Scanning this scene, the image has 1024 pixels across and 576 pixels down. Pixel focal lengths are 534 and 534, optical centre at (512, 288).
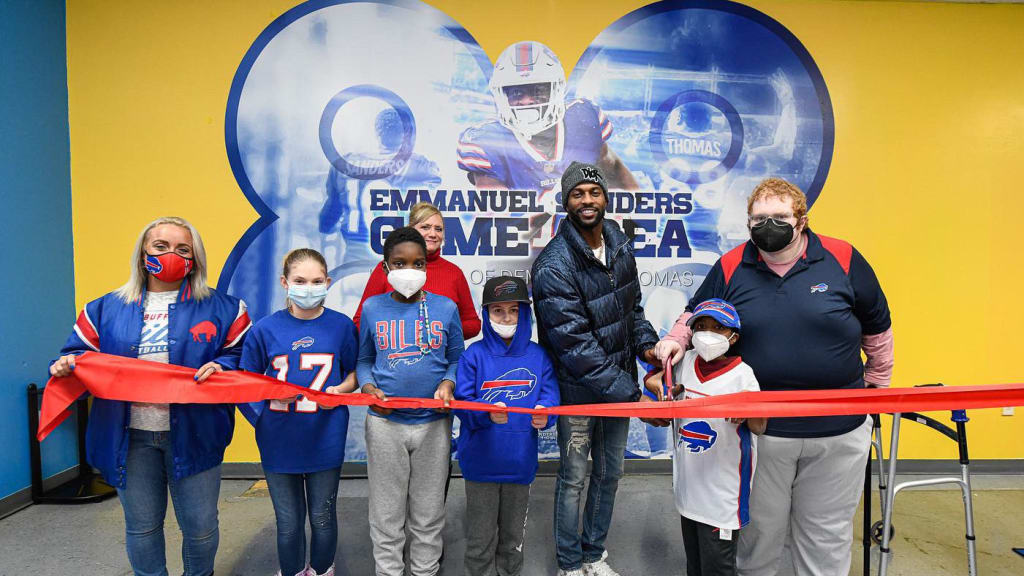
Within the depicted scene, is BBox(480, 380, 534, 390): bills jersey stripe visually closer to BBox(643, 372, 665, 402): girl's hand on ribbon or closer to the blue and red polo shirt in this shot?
→ BBox(643, 372, 665, 402): girl's hand on ribbon

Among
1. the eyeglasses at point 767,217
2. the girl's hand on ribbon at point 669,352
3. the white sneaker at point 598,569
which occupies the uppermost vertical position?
the eyeglasses at point 767,217

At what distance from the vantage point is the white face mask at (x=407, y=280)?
2.35m

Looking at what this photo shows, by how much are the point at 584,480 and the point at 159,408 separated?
1.90 m

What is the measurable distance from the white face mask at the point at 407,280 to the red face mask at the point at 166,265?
0.83 m

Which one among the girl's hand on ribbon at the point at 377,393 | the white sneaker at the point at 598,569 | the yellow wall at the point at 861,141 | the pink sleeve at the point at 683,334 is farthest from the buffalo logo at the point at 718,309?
the yellow wall at the point at 861,141

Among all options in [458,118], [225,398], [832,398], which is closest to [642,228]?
[458,118]

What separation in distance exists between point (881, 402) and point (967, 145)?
3.41 meters

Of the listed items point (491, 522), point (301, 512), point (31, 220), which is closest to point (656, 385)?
point (491, 522)

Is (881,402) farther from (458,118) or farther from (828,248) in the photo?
(458,118)

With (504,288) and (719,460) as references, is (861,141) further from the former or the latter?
(504,288)

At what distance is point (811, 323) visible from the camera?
2105 mm

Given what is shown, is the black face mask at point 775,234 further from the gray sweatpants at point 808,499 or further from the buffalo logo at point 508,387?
the buffalo logo at point 508,387

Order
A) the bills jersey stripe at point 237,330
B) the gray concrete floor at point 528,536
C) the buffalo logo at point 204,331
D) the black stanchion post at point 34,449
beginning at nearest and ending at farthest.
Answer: the buffalo logo at point 204,331 → the bills jersey stripe at point 237,330 → the gray concrete floor at point 528,536 → the black stanchion post at point 34,449

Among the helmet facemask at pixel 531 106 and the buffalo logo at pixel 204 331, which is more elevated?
the helmet facemask at pixel 531 106
